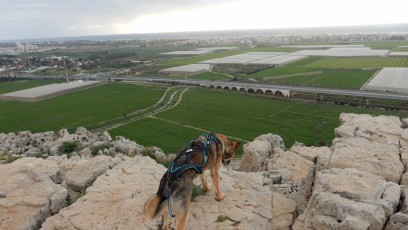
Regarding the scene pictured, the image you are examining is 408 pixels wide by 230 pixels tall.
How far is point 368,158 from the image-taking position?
13273mm

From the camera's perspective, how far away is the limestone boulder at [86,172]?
13414mm

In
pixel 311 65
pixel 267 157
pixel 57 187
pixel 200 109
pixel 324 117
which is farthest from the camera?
pixel 311 65

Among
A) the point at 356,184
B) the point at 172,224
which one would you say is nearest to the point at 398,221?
the point at 356,184

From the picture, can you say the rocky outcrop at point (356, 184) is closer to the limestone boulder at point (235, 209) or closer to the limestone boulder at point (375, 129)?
the limestone boulder at point (375, 129)

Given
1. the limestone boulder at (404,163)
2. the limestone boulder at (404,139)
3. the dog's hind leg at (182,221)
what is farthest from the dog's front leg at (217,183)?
the limestone boulder at (404,139)

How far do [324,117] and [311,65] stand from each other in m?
79.9

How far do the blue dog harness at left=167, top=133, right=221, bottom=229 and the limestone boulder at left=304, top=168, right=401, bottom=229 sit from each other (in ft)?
12.4

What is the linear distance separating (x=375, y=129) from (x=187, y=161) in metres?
11.8

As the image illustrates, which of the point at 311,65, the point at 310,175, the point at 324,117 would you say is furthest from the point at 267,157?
the point at 311,65

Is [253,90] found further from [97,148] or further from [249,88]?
[97,148]

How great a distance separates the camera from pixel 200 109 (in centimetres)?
7438

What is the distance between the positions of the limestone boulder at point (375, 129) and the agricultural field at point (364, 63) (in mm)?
118241

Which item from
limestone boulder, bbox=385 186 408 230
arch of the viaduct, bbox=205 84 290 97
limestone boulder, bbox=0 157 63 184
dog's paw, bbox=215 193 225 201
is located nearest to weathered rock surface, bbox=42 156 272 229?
dog's paw, bbox=215 193 225 201

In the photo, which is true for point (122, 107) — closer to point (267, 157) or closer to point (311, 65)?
point (267, 157)
